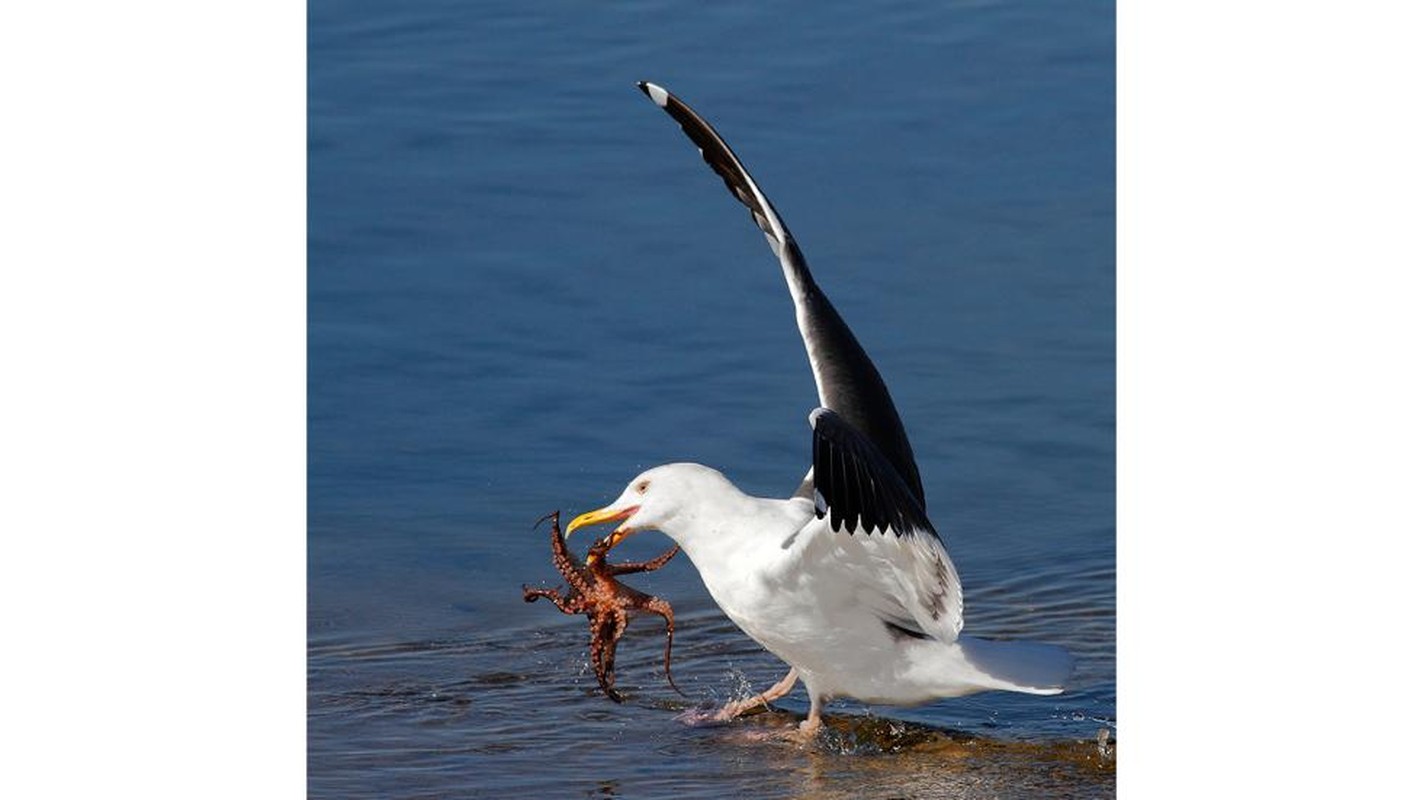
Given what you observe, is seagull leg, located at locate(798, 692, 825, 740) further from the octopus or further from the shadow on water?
the octopus

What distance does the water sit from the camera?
26.2ft

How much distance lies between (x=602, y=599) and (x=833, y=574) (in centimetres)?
63

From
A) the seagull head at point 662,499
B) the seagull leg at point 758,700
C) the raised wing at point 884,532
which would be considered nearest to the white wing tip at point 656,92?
the seagull head at point 662,499

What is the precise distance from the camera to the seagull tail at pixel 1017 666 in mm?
7008

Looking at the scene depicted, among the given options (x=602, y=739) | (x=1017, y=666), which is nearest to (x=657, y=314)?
(x=602, y=739)

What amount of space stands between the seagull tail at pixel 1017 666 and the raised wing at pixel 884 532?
81mm

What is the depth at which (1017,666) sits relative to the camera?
7043 mm

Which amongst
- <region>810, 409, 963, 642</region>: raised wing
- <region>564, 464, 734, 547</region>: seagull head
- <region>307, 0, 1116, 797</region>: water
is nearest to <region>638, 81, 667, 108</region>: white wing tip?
<region>564, 464, 734, 547</region>: seagull head

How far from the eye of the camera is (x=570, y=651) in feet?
26.2

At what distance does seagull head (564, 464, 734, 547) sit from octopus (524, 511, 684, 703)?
100 millimetres

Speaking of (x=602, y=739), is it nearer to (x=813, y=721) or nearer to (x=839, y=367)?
(x=813, y=721)
